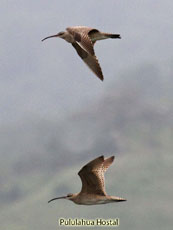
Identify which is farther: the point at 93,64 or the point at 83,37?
the point at 93,64

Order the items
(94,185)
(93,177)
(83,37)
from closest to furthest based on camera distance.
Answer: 1. (83,37)
2. (93,177)
3. (94,185)

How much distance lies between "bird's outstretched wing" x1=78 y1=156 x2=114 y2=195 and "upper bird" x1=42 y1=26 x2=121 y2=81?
4.27 m

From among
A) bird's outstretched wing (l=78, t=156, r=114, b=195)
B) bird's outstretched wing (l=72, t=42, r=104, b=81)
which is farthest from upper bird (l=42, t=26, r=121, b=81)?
bird's outstretched wing (l=78, t=156, r=114, b=195)

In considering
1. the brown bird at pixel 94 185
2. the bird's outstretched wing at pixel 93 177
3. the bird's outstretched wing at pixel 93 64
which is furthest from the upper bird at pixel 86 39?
the brown bird at pixel 94 185

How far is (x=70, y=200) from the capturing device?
1126 inches

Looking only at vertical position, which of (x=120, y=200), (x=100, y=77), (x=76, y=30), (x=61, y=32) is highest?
(x=61, y=32)

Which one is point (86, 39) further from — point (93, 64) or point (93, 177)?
point (93, 177)

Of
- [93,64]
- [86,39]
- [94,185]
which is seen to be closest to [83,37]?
[86,39]

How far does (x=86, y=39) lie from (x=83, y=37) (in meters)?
0.41

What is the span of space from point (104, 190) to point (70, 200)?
2860 mm

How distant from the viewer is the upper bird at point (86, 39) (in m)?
23.9

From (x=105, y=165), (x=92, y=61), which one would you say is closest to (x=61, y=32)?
(x=92, y=61)

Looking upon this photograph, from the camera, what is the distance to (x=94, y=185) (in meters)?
26.7

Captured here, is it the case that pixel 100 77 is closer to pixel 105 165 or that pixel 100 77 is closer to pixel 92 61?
pixel 92 61
